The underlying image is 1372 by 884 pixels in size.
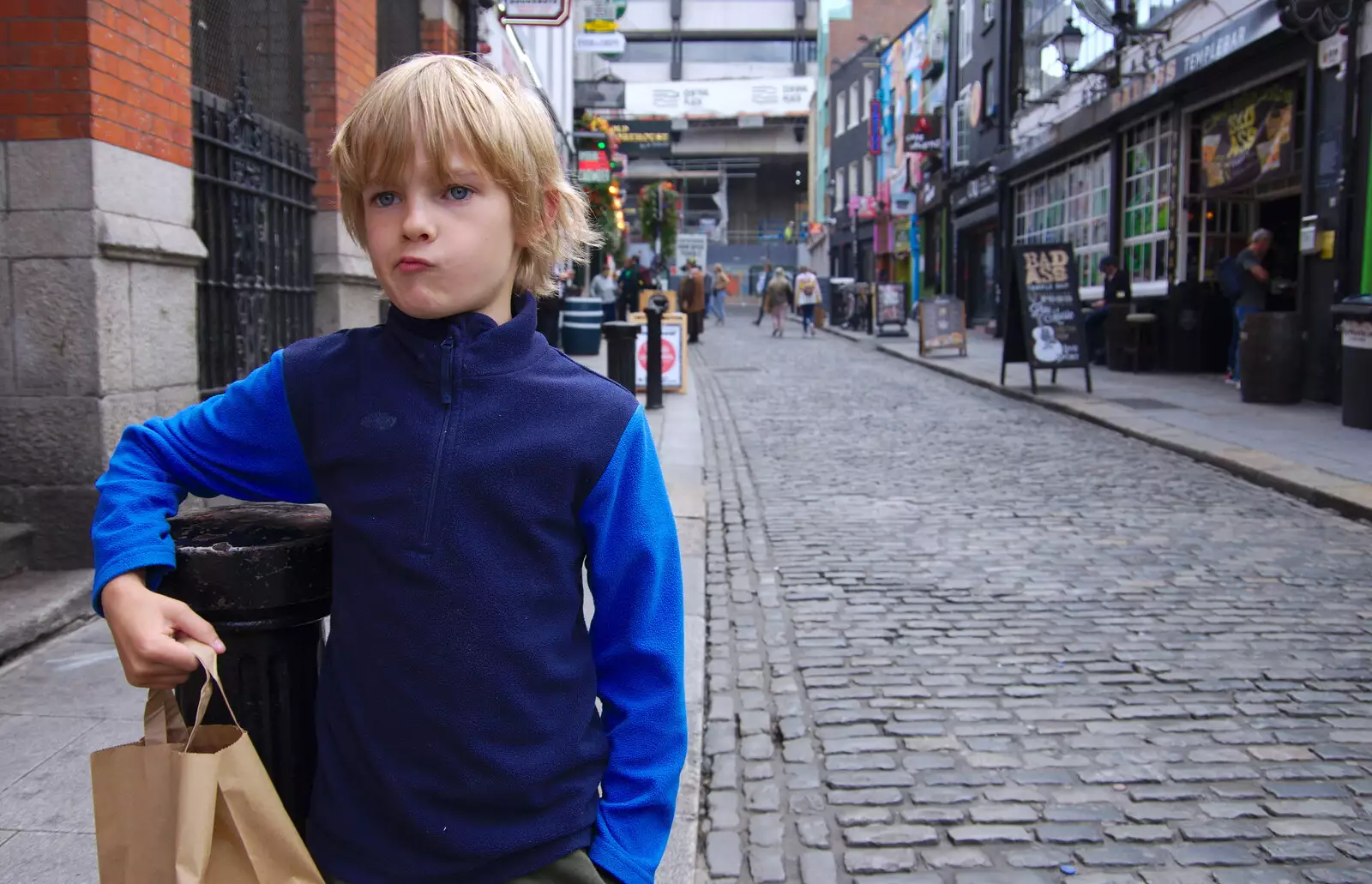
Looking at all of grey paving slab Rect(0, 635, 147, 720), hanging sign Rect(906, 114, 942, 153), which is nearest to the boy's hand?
grey paving slab Rect(0, 635, 147, 720)

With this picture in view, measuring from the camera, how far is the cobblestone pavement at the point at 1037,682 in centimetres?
312

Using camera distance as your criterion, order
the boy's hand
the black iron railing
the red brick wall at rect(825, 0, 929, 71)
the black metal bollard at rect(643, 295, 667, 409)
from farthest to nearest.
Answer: the red brick wall at rect(825, 0, 929, 71) → the black metal bollard at rect(643, 295, 667, 409) → the black iron railing → the boy's hand

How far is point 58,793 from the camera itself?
296cm

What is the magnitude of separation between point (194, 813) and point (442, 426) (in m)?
0.51

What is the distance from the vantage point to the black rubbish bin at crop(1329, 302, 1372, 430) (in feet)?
31.7

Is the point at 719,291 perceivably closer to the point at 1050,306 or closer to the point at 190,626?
the point at 1050,306

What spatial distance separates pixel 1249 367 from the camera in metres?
12.1

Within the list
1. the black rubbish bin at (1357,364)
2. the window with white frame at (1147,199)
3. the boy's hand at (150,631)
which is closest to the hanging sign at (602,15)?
the window with white frame at (1147,199)

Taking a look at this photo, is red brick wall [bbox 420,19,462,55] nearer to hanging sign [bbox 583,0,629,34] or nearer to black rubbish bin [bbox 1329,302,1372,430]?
black rubbish bin [bbox 1329,302,1372,430]

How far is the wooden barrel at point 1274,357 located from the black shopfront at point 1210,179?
1.07ft

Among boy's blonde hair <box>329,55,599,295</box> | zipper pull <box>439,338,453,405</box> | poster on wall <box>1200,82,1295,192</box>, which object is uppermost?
poster on wall <box>1200,82,1295,192</box>

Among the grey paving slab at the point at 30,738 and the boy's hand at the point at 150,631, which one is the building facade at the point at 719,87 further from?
the boy's hand at the point at 150,631

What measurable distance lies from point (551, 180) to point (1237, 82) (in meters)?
14.8

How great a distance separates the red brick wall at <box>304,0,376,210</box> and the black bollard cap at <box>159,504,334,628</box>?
631 cm
